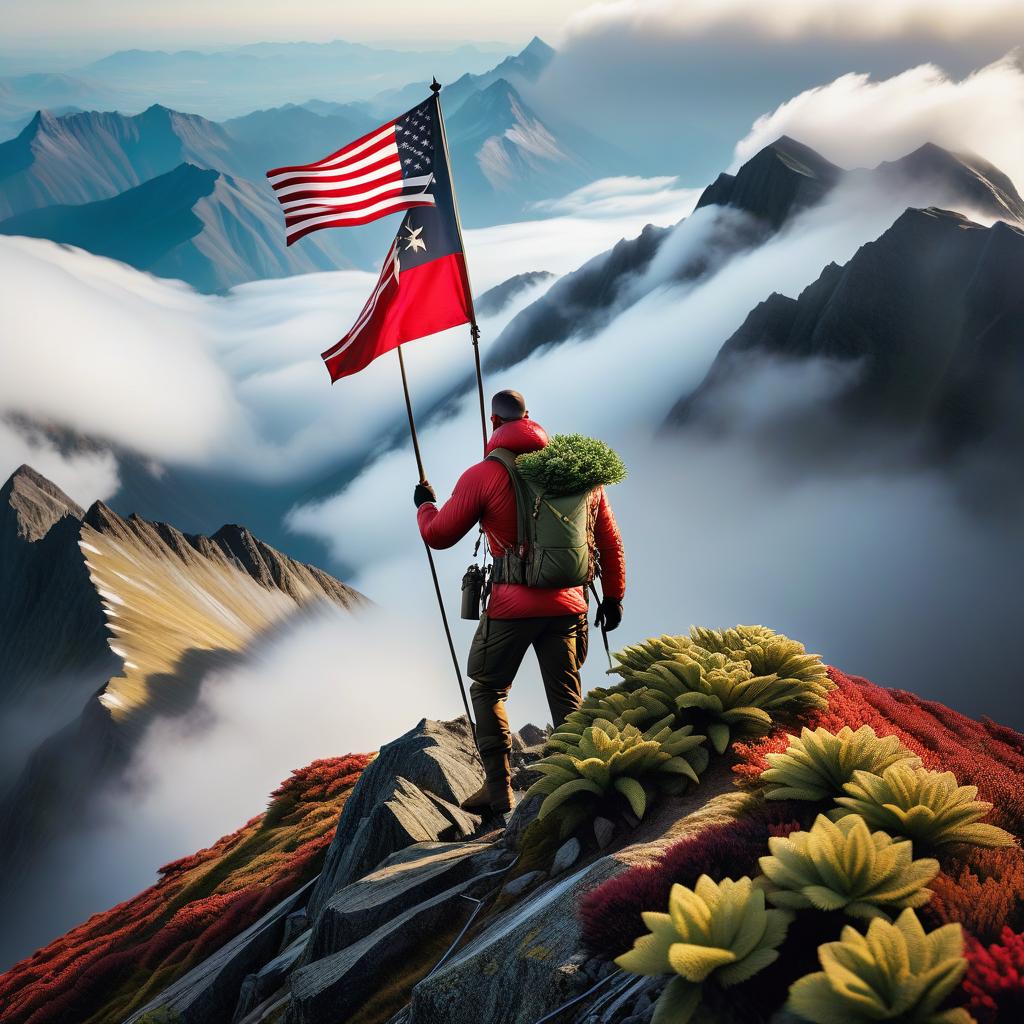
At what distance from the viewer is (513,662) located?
33.8 feet

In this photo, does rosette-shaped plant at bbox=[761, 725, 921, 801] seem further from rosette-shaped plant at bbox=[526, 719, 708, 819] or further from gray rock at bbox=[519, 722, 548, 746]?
gray rock at bbox=[519, 722, 548, 746]

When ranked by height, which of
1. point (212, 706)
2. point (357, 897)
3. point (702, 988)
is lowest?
point (702, 988)

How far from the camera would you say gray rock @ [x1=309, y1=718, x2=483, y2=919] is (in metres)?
11.3

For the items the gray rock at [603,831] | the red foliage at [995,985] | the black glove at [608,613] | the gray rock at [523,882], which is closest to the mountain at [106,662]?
the black glove at [608,613]

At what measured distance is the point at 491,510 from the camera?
964 centimetres

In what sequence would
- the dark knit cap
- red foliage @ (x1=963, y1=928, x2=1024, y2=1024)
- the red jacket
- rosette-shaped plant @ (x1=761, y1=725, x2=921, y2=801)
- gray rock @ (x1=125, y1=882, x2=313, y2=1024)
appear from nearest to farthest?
red foliage @ (x1=963, y1=928, x2=1024, y2=1024) < rosette-shaped plant @ (x1=761, y1=725, x2=921, y2=801) < the red jacket < the dark knit cap < gray rock @ (x1=125, y1=882, x2=313, y2=1024)

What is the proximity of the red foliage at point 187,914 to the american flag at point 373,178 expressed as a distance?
10.2 meters

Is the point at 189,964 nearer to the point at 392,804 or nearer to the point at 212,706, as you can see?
the point at 392,804

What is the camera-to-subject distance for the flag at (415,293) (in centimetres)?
1330

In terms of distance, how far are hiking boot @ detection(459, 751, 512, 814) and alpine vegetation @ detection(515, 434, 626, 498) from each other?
11.1ft

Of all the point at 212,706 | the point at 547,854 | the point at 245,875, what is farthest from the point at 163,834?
the point at 547,854

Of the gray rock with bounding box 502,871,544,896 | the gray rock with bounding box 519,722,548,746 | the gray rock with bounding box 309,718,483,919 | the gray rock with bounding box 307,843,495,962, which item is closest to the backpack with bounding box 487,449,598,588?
the gray rock with bounding box 307,843,495,962

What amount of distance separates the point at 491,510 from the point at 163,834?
201m

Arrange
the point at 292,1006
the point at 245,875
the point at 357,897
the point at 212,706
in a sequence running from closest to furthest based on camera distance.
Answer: the point at 292,1006 → the point at 357,897 → the point at 245,875 → the point at 212,706
